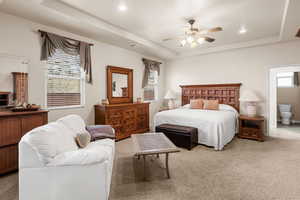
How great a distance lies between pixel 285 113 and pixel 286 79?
1.49 m

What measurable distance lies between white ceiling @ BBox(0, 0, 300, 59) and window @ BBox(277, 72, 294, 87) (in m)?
3.09

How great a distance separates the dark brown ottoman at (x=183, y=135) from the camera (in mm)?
3490

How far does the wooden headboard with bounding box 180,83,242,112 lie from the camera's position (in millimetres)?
5074

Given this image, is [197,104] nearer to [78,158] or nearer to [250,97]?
[250,97]

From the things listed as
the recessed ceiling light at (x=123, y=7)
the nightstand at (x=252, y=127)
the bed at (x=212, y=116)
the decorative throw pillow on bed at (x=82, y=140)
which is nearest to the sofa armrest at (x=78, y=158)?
the decorative throw pillow on bed at (x=82, y=140)

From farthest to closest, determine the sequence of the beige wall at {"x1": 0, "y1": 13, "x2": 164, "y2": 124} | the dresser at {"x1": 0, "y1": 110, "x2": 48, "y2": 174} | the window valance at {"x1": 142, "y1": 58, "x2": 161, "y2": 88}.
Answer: the window valance at {"x1": 142, "y1": 58, "x2": 161, "y2": 88} → the beige wall at {"x1": 0, "y1": 13, "x2": 164, "y2": 124} → the dresser at {"x1": 0, "y1": 110, "x2": 48, "y2": 174}

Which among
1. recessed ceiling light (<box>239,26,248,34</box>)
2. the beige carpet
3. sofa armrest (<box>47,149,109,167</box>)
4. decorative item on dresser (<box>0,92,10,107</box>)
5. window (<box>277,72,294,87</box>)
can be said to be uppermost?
recessed ceiling light (<box>239,26,248,34</box>)

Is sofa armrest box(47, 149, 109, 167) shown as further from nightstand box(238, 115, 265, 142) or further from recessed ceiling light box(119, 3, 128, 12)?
nightstand box(238, 115, 265, 142)

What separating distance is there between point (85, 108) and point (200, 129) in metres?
2.96

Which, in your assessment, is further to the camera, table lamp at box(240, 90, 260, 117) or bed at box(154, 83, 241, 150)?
table lamp at box(240, 90, 260, 117)

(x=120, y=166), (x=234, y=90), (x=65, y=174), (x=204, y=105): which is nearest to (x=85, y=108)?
(x=120, y=166)

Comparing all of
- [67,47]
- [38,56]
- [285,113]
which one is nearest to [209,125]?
[67,47]

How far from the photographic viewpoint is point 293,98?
6379 millimetres

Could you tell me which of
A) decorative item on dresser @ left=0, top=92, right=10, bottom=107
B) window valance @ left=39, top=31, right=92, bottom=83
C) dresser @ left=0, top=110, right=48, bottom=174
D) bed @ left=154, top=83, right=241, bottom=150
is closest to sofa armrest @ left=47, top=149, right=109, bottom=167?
dresser @ left=0, top=110, right=48, bottom=174
